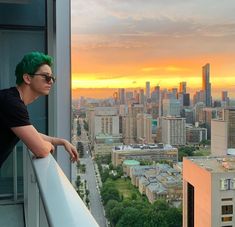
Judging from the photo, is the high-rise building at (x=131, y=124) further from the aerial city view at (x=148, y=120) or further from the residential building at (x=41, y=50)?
the residential building at (x=41, y=50)

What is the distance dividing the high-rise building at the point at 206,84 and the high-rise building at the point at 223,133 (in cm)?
23

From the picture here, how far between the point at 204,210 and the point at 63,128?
9.25 feet

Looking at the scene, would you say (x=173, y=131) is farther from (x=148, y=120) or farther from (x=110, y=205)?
(x=110, y=205)

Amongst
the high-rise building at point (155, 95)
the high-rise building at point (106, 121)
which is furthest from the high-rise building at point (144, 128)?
the high-rise building at point (106, 121)

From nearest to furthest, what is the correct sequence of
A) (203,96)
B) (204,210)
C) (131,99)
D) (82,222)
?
(82,222) < (131,99) < (203,96) < (204,210)

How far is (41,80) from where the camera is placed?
997 millimetres

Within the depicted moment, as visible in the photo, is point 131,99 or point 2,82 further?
point 131,99

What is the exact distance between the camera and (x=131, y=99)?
3613 mm

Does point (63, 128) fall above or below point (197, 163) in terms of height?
above

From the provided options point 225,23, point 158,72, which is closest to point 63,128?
point 158,72

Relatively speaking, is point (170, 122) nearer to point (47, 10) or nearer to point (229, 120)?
point (229, 120)

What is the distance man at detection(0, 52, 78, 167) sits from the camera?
2.90 feet

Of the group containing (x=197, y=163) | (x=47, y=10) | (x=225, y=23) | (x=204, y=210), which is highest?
(x=225, y=23)

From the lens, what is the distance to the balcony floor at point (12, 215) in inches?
73.3
